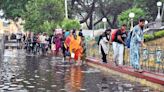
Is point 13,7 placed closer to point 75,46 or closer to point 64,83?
point 75,46

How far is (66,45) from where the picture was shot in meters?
23.8

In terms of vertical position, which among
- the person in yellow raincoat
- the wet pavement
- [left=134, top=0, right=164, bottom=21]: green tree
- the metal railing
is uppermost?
[left=134, top=0, right=164, bottom=21]: green tree

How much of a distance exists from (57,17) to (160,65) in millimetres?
25970

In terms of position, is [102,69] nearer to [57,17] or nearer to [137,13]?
[57,17]

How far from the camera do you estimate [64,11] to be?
43.6m

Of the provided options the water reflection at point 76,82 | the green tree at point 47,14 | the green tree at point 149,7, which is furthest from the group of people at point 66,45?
the green tree at point 149,7

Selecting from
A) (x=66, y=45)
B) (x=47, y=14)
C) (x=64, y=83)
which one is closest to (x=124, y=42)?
(x=64, y=83)

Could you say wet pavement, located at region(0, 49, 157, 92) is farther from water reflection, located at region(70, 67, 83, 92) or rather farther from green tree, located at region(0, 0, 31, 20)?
green tree, located at region(0, 0, 31, 20)

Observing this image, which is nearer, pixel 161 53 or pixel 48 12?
pixel 161 53

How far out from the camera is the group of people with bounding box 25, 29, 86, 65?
21.7 metres

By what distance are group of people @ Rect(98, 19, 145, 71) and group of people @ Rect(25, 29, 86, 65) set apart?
148cm

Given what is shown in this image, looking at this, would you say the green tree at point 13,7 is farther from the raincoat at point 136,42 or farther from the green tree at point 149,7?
the raincoat at point 136,42

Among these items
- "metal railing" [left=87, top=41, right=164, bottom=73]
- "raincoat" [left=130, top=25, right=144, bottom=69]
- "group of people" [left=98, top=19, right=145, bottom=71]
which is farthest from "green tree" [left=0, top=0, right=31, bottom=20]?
"raincoat" [left=130, top=25, right=144, bottom=69]

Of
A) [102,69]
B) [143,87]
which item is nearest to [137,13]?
[102,69]
